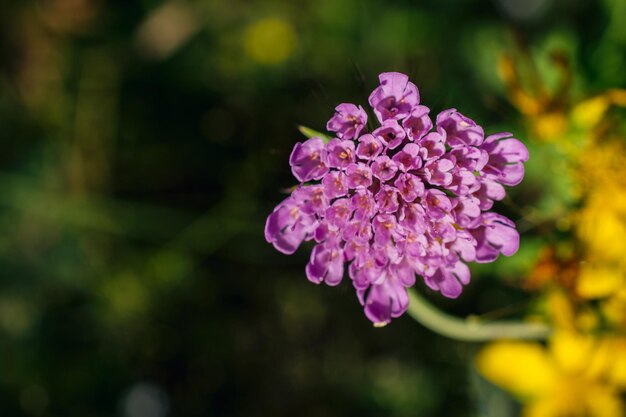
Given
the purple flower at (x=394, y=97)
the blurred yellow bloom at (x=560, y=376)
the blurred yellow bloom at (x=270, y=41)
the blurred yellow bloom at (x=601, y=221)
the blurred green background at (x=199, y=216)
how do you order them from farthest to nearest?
the blurred yellow bloom at (x=270, y=41) < the blurred green background at (x=199, y=216) < the blurred yellow bloom at (x=560, y=376) < the blurred yellow bloom at (x=601, y=221) < the purple flower at (x=394, y=97)

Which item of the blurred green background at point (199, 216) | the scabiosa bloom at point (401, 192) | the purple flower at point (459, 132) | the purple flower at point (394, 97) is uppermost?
the purple flower at point (394, 97)

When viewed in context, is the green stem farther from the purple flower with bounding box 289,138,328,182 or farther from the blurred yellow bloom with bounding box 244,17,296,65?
the blurred yellow bloom with bounding box 244,17,296,65

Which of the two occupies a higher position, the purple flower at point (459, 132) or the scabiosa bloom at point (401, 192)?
the purple flower at point (459, 132)

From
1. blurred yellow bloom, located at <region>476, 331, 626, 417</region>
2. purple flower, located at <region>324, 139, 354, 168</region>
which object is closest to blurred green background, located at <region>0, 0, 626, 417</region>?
blurred yellow bloom, located at <region>476, 331, 626, 417</region>

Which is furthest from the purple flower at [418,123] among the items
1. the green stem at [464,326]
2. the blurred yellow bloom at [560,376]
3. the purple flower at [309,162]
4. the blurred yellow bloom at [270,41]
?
the blurred yellow bloom at [270,41]

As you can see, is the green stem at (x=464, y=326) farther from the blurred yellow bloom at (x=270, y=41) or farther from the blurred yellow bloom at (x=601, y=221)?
the blurred yellow bloom at (x=270, y=41)

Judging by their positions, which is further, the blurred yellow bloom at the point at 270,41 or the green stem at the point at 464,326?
the blurred yellow bloom at the point at 270,41

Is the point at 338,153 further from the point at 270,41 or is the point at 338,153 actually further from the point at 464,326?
the point at 270,41
